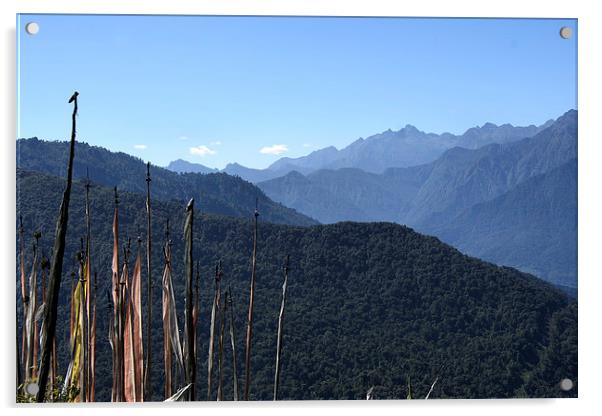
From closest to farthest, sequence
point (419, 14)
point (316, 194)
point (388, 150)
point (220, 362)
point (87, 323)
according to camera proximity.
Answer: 1. point (87, 323)
2. point (220, 362)
3. point (419, 14)
4. point (388, 150)
5. point (316, 194)

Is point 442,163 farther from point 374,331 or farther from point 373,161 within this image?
point 374,331

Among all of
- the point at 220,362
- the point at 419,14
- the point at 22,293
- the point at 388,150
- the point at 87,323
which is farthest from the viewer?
the point at 388,150

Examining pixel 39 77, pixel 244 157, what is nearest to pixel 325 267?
pixel 244 157

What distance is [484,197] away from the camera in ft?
10.6

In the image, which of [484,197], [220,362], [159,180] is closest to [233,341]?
[220,362]

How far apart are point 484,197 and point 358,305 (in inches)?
28.3

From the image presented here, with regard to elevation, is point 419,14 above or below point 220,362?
above

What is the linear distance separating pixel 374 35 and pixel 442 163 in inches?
24.7

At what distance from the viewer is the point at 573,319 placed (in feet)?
9.30

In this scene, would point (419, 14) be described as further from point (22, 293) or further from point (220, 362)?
point (22, 293)

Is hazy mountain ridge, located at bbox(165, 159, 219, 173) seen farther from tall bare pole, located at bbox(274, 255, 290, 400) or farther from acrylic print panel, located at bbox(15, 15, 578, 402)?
tall bare pole, located at bbox(274, 255, 290, 400)

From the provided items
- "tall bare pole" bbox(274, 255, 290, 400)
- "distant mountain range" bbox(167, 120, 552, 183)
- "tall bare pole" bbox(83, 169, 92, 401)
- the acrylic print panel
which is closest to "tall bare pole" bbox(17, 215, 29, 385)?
the acrylic print panel

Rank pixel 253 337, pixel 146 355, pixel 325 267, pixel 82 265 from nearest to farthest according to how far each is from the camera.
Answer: pixel 82 265
pixel 146 355
pixel 253 337
pixel 325 267

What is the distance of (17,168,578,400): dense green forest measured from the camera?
277 centimetres
